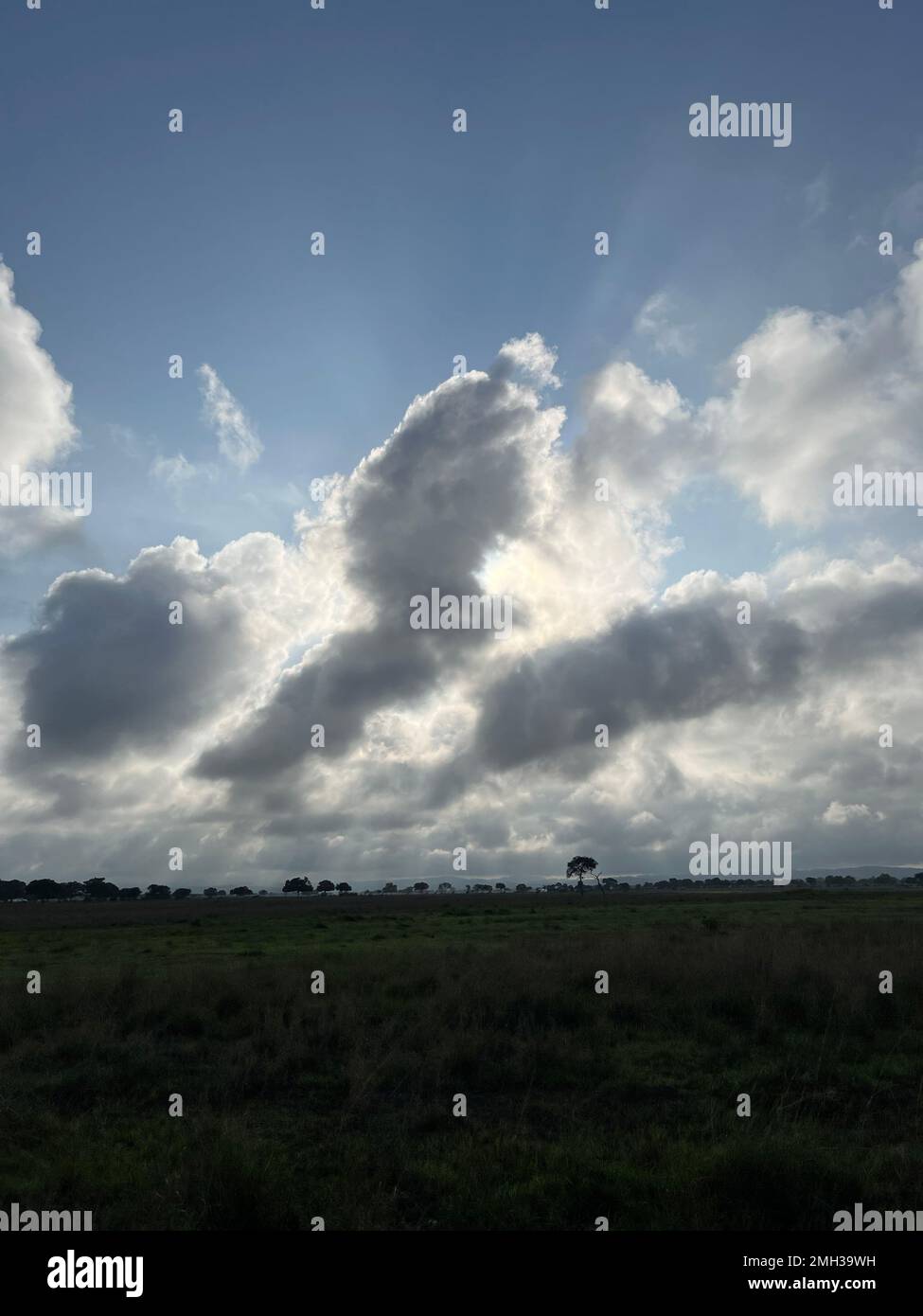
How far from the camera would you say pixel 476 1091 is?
1119cm

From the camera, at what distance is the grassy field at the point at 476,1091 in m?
7.25

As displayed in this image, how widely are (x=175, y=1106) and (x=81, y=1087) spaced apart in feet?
6.66

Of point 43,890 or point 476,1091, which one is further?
point 43,890

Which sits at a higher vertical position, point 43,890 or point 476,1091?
point 476,1091

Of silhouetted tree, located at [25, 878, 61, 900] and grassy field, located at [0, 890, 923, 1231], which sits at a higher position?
grassy field, located at [0, 890, 923, 1231]

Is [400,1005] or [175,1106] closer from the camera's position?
[175,1106]

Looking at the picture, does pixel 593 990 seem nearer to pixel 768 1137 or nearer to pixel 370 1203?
pixel 768 1137

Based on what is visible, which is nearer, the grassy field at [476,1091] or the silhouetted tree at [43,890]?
the grassy field at [476,1091]

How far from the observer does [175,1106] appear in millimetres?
10039

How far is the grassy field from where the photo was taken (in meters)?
7.25

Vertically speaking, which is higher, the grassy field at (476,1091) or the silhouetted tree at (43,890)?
the grassy field at (476,1091)

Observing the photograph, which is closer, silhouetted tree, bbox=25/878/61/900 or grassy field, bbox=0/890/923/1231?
grassy field, bbox=0/890/923/1231
